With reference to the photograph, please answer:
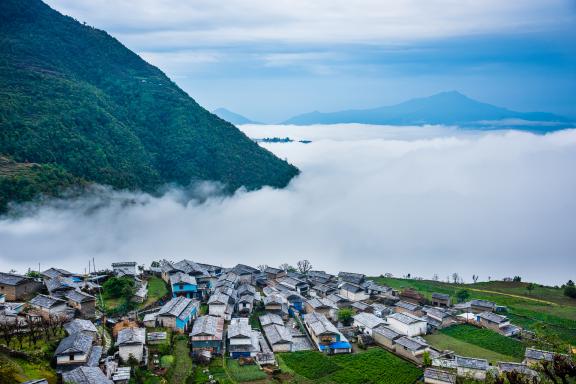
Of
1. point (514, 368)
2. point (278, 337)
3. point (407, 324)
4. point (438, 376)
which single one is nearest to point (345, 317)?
point (407, 324)

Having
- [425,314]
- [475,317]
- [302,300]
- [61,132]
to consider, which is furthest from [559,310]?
[61,132]

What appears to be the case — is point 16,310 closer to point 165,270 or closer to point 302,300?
point 165,270

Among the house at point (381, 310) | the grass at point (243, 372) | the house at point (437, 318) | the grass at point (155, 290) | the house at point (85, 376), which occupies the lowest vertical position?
the grass at point (243, 372)

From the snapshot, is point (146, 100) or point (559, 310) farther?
point (146, 100)

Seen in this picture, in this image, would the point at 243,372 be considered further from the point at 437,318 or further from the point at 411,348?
the point at 437,318

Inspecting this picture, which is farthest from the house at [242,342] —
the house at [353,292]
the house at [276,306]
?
the house at [353,292]

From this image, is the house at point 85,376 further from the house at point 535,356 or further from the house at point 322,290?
the house at point 322,290
